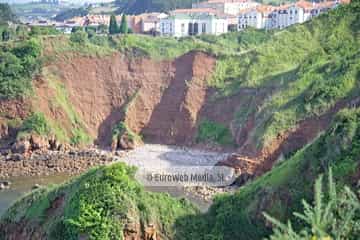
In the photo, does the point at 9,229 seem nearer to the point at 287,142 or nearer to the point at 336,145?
the point at 336,145

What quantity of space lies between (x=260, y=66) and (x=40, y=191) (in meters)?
38.2

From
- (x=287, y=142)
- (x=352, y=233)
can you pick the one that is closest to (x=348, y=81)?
(x=287, y=142)

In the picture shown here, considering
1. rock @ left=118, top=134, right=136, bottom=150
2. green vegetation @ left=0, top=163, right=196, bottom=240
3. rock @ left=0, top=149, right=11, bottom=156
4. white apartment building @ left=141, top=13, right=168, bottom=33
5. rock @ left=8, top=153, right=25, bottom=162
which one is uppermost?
green vegetation @ left=0, top=163, right=196, bottom=240

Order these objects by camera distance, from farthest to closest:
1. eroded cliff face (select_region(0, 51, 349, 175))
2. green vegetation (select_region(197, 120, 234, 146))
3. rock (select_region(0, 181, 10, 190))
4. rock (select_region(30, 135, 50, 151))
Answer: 1. eroded cliff face (select_region(0, 51, 349, 175))
2. green vegetation (select_region(197, 120, 234, 146))
3. rock (select_region(30, 135, 50, 151))
4. rock (select_region(0, 181, 10, 190))

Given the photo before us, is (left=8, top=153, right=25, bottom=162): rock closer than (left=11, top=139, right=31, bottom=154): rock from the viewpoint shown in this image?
Yes

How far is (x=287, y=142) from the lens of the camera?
4947cm

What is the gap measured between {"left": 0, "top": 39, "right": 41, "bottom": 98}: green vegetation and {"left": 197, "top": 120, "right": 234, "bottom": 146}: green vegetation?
15.8 metres

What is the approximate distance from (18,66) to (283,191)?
4142cm

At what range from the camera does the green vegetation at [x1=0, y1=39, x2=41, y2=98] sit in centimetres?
6209

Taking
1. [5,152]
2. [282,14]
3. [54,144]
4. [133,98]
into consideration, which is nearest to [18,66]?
[54,144]

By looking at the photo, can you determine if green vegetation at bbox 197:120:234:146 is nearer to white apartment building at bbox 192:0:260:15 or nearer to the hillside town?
the hillside town

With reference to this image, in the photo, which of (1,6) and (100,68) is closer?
(100,68)

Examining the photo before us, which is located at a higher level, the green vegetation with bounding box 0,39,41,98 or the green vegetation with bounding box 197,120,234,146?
the green vegetation with bounding box 0,39,41,98

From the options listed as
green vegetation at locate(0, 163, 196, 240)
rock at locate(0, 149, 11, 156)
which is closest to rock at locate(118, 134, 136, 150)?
rock at locate(0, 149, 11, 156)
